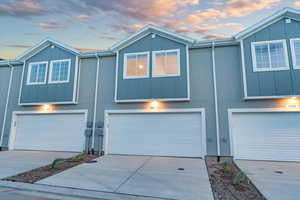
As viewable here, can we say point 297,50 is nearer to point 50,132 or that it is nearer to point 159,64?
point 159,64

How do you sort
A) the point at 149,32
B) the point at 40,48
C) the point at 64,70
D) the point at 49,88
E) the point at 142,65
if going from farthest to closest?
the point at 40,48 → the point at 64,70 → the point at 49,88 → the point at 149,32 → the point at 142,65

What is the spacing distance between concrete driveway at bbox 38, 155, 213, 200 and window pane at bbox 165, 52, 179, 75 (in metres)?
4.41

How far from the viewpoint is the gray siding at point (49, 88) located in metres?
8.75

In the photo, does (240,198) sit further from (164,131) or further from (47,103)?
(47,103)

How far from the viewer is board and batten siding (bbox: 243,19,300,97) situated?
21.3 ft

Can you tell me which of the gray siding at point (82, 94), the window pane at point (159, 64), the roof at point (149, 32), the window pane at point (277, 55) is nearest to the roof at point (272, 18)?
the window pane at point (277, 55)

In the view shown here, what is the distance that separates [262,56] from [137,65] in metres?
5.98

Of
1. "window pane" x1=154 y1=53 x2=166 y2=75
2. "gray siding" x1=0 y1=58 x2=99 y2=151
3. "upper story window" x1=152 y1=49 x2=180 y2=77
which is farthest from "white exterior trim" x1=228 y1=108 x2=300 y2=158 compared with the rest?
"gray siding" x1=0 y1=58 x2=99 y2=151

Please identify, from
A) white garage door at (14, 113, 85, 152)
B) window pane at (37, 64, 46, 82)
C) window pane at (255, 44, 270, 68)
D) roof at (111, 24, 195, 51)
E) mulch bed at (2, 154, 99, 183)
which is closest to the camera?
mulch bed at (2, 154, 99, 183)

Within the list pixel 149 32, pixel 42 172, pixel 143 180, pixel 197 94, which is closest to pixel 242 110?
pixel 197 94

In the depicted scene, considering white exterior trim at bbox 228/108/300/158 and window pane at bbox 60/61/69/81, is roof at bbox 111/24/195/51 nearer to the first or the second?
window pane at bbox 60/61/69/81

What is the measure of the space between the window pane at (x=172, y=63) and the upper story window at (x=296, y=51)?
16.3 feet

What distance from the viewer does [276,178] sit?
4.55 meters

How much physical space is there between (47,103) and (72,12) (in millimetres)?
5609
